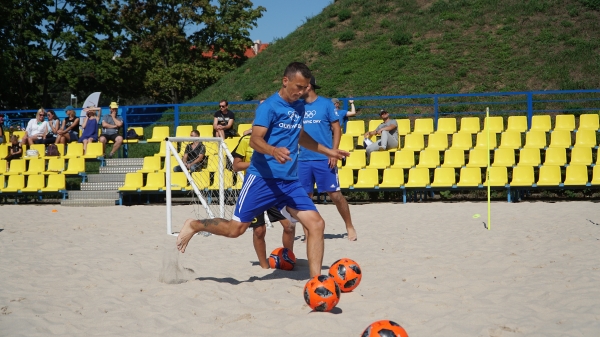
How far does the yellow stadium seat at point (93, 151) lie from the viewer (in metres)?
16.2

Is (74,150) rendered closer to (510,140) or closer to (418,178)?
(418,178)

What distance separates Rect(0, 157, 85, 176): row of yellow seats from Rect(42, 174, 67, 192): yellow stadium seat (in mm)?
230

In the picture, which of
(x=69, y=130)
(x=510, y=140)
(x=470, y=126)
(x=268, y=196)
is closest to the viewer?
(x=268, y=196)

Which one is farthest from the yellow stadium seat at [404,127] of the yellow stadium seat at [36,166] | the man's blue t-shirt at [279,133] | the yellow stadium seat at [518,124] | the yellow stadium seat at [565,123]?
the man's blue t-shirt at [279,133]

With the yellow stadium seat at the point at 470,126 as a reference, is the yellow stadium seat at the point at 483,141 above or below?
below

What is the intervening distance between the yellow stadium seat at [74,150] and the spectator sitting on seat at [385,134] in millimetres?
7518

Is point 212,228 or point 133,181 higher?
point 133,181

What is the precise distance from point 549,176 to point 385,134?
363cm

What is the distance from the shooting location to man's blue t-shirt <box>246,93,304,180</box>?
16.8 feet

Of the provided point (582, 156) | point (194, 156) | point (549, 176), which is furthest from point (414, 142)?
point (194, 156)

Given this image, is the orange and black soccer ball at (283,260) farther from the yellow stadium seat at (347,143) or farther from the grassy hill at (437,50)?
the grassy hill at (437,50)

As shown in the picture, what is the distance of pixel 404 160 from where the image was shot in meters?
14.4

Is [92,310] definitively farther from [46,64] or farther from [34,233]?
[46,64]

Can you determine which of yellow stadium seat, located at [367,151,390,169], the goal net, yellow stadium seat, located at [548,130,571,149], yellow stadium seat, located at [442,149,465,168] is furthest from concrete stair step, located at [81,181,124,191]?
yellow stadium seat, located at [548,130,571,149]
